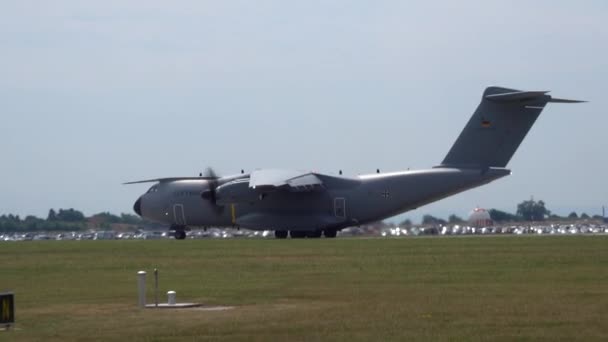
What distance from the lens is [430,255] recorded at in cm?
3716

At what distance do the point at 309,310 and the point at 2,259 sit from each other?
23320mm

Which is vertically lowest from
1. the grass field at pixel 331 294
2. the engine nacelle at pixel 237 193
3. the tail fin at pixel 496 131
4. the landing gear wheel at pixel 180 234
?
the grass field at pixel 331 294

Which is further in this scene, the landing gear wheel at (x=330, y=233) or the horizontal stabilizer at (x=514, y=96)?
the landing gear wheel at (x=330, y=233)

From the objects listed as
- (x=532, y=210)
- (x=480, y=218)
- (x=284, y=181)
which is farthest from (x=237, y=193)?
(x=532, y=210)

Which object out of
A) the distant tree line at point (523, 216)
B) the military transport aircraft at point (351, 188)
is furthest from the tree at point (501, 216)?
the military transport aircraft at point (351, 188)

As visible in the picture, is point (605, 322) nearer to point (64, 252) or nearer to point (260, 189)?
point (64, 252)

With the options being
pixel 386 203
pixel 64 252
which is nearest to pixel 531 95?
pixel 386 203

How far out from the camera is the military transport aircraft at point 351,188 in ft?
188

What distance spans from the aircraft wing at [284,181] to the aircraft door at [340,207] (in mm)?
998

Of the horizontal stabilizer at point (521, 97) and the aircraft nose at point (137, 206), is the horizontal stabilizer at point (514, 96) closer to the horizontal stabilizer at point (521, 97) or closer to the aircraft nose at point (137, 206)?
the horizontal stabilizer at point (521, 97)

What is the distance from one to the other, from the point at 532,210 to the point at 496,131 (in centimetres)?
5326

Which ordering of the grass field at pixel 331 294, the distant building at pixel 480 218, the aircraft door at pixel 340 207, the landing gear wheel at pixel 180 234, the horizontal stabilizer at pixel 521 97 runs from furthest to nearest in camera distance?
the distant building at pixel 480 218
the landing gear wheel at pixel 180 234
the aircraft door at pixel 340 207
the horizontal stabilizer at pixel 521 97
the grass field at pixel 331 294

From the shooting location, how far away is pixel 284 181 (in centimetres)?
5812

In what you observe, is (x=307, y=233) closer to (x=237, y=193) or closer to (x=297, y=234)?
(x=297, y=234)
